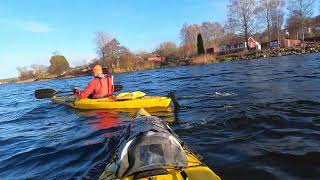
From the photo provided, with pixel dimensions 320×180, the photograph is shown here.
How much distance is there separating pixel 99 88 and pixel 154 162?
846 centimetres

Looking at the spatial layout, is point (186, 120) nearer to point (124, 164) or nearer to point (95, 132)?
point (95, 132)

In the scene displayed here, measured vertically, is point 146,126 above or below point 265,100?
above

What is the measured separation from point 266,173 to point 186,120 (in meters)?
4.47

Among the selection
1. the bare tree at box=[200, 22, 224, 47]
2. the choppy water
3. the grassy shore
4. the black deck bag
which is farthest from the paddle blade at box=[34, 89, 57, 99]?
the bare tree at box=[200, 22, 224, 47]

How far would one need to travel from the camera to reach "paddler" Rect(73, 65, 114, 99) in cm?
1223

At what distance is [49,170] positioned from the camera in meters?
6.96

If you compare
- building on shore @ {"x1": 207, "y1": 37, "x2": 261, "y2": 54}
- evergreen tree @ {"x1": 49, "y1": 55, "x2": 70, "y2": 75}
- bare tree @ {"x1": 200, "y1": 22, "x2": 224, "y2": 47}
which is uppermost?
→ bare tree @ {"x1": 200, "y1": 22, "x2": 224, "y2": 47}

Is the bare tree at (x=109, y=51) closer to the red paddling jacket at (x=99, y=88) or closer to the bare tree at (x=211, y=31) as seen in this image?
the bare tree at (x=211, y=31)

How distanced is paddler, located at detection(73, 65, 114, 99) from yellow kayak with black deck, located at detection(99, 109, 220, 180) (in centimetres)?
747

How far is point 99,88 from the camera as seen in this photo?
12672mm

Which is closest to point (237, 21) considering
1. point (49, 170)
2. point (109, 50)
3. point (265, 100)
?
point (109, 50)

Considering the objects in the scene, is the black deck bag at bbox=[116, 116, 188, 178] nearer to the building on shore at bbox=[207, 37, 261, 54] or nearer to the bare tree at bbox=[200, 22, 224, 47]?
the building on shore at bbox=[207, 37, 261, 54]

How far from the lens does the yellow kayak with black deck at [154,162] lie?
433cm

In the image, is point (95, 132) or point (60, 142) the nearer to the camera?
point (60, 142)
